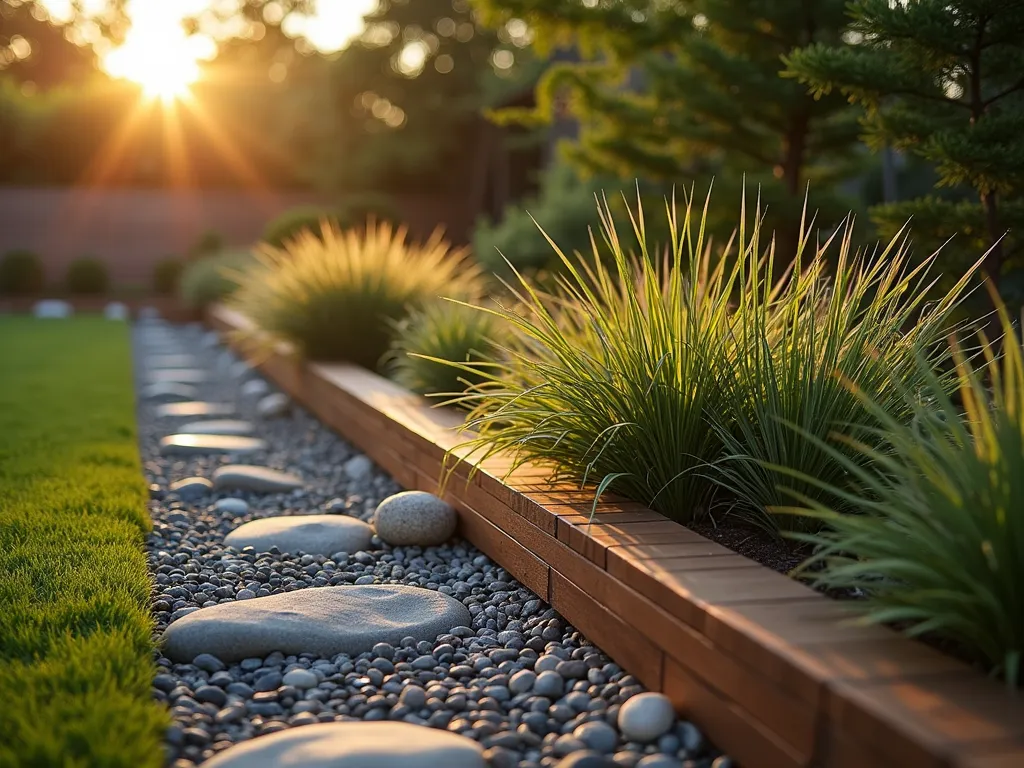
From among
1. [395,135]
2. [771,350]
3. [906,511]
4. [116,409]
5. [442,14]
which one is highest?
[442,14]

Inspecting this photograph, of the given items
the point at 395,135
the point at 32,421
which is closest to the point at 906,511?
the point at 32,421

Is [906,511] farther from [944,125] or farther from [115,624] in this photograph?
[944,125]

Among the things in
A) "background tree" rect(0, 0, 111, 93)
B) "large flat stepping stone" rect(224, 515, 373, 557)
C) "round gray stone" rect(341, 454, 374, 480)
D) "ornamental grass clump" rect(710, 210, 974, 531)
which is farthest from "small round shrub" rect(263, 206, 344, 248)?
"background tree" rect(0, 0, 111, 93)

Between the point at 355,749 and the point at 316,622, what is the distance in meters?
0.78

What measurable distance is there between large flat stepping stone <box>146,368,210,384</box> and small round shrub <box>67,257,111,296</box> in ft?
36.9

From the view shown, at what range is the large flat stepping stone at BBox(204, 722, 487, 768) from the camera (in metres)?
1.86

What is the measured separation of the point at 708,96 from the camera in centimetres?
574

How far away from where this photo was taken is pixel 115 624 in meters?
2.43

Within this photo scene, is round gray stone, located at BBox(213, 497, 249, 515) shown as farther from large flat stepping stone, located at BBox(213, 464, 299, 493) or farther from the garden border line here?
the garden border line

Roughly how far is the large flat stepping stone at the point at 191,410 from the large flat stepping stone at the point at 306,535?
124 inches

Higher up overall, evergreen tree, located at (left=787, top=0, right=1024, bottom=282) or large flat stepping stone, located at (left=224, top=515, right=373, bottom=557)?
evergreen tree, located at (left=787, top=0, right=1024, bottom=282)

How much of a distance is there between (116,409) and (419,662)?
4.48 metres

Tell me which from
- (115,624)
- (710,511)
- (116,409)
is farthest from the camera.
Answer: (116,409)

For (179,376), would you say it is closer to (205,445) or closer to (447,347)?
(205,445)
